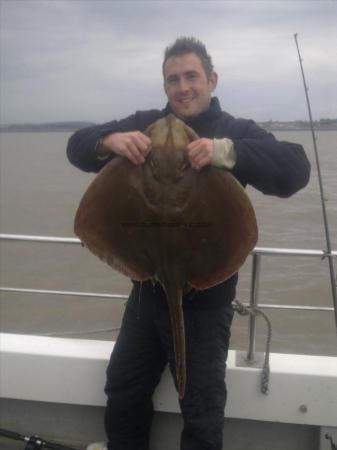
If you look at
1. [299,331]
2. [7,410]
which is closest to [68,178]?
[299,331]

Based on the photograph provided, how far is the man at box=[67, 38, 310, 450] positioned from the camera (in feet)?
7.24

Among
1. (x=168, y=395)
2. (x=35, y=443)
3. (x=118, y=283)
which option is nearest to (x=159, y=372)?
(x=168, y=395)

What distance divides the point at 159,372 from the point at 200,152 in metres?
1.38

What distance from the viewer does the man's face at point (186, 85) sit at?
2.46m

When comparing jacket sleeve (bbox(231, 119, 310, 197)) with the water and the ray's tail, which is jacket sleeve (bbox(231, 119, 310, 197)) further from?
the water

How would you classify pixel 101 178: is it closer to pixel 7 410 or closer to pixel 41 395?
pixel 41 395

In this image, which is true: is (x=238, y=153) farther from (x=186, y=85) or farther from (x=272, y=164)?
(x=186, y=85)

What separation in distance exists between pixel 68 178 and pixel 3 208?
27.9ft

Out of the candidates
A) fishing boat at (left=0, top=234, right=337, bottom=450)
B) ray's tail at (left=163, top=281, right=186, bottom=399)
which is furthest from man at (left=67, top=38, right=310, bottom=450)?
fishing boat at (left=0, top=234, right=337, bottom=450)

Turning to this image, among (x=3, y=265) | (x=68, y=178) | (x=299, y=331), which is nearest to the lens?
(x=299, y=331)

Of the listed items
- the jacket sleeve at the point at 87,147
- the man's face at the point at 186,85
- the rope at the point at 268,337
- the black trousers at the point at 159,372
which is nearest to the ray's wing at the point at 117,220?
the jacket sleeve at the point at 87,147

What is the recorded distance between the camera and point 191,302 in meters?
2.45

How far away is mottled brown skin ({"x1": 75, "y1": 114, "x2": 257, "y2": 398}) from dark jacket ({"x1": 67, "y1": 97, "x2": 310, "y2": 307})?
0.20 m

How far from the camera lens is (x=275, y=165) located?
2.18 m
